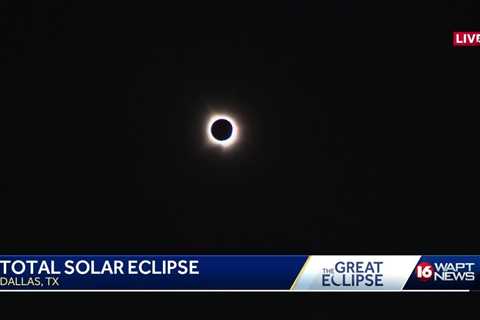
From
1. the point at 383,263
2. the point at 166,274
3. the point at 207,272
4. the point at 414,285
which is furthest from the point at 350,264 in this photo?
the point at 166,274

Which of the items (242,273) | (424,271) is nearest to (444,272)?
(424,271)

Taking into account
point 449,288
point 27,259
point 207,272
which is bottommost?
point 449,288

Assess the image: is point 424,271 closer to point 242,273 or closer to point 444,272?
point 444,272

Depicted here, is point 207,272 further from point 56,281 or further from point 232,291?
point 56,281

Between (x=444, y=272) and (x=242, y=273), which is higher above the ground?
(x=242, y=273)

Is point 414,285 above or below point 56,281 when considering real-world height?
below
